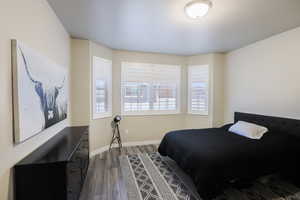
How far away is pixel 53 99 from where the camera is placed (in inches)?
77.9

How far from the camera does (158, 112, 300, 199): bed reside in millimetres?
1901

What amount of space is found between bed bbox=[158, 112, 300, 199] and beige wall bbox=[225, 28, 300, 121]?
0.38 metres

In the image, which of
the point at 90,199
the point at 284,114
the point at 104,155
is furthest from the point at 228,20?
the point at 104,155

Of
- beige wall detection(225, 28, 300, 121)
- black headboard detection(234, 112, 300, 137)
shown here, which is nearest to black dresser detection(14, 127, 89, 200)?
black headboard detection(234, 112, 300, 137)

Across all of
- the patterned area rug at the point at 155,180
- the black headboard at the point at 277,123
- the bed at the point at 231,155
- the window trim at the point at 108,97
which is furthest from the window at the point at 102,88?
the black headboard at the point at 277,123

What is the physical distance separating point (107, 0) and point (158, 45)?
1.84m

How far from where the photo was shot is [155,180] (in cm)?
242

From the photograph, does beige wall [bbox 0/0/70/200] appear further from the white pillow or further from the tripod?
the white pillow

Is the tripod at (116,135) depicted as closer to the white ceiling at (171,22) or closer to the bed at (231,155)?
the bed at (231,155)

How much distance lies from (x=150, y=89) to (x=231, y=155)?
270 centimetres

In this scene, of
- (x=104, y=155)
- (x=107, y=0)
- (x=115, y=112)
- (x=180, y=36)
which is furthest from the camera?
(x=115, y=112)

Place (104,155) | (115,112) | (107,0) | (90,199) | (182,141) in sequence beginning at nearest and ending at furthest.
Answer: (107,0) → (90,199) → (182,141) → (104,155) → (115,112)

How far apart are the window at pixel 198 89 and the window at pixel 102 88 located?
7.74ft

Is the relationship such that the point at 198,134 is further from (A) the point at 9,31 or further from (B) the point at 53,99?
(A) the point at 9,31
